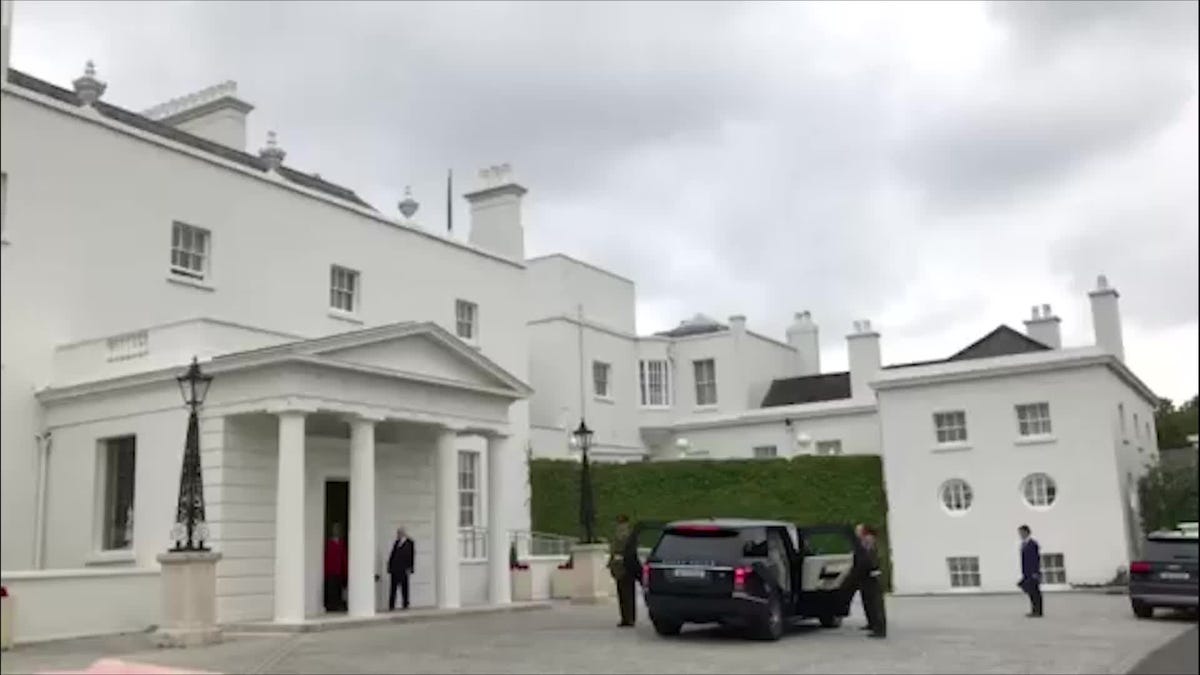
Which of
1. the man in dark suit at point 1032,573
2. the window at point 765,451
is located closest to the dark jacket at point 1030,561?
the man in dark suit at point 1032,573

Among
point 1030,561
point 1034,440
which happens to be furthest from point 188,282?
point 1034,440

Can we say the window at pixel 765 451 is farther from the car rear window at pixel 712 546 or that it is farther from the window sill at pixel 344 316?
the car rear window at pixel 712 546

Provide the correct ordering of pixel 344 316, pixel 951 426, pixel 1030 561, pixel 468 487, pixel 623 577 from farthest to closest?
pixel 951 426 < pixel 468 487 < pixel 344 316 < pixel 1030 561 < pixel 623 577

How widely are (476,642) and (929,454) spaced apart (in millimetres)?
19790

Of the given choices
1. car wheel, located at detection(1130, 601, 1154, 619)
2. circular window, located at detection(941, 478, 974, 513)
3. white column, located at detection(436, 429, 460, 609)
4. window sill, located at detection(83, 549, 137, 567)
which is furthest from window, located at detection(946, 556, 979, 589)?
window sill, located at detection(83, 549, 137, 567)

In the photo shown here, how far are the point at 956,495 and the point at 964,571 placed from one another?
2084 mm

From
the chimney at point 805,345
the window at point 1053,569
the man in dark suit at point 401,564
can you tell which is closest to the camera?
the man in dark suit at point 401,564

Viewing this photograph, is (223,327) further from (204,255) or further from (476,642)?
(476,642)

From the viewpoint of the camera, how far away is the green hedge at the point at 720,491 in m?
32.2

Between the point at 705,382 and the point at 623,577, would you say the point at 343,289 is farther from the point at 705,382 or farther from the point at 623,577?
the point at 705,382

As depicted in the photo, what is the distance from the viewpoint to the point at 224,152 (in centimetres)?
2716

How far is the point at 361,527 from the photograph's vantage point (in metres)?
18.6

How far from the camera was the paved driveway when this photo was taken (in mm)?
12383

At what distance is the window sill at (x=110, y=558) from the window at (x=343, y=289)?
9110 millimetres
